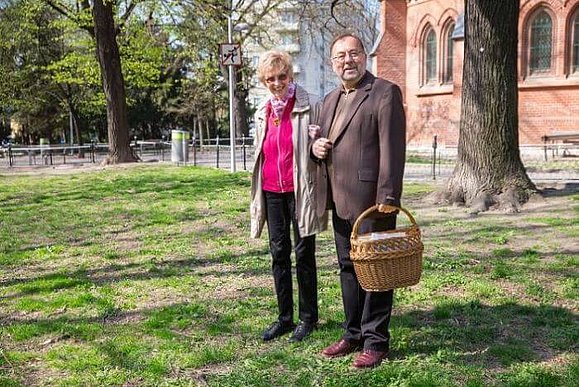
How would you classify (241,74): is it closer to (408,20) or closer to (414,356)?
(408,20)

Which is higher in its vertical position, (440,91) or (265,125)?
(440,91)

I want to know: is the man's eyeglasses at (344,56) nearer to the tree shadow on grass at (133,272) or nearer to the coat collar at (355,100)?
the coat collar at (355,100)

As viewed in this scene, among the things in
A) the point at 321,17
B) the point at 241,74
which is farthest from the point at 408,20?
the point at 241,74

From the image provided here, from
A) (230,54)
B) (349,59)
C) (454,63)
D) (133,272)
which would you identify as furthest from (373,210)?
(454,63)

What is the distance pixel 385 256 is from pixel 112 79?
17576 millimetres

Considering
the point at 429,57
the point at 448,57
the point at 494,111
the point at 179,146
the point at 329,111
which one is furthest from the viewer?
the point at 429,57

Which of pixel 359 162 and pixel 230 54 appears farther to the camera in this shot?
pixel 230 54

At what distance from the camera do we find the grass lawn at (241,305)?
12.9 ft

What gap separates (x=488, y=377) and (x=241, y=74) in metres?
33.6

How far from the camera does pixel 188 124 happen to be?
5250 cm

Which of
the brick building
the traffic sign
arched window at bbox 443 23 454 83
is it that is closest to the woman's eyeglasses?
the traffic sign

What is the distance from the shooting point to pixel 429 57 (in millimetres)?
29188

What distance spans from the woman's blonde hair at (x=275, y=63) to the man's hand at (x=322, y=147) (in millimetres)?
583

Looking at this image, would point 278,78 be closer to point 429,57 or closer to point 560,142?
point 560,142
